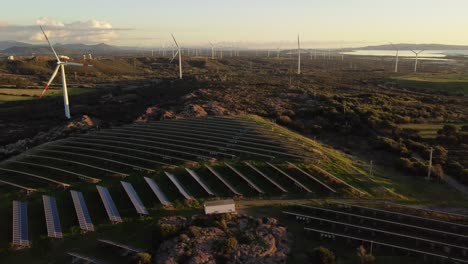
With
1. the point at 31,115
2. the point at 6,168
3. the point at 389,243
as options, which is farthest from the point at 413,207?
the point at 31,115

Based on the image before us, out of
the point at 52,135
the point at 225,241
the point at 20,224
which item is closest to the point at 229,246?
the point at 225,241

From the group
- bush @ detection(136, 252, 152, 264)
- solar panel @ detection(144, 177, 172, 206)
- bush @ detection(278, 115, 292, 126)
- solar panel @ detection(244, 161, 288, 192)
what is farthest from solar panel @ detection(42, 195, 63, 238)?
bush @ detection(278, 115, 292, 126)

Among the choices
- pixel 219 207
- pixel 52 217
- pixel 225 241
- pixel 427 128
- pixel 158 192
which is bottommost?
pixel 427 128

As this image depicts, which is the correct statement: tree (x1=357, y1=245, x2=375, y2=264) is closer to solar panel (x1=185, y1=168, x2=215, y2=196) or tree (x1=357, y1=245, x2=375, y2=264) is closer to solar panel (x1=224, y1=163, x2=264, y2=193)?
solar panel (x1=224, y1=163, x2=264, y2=193)

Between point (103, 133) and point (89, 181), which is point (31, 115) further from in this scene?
point (89, 181)

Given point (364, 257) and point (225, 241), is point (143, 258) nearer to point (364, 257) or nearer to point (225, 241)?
point (225, 241)

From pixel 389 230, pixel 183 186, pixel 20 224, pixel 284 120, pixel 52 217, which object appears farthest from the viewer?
pixel 284 120
